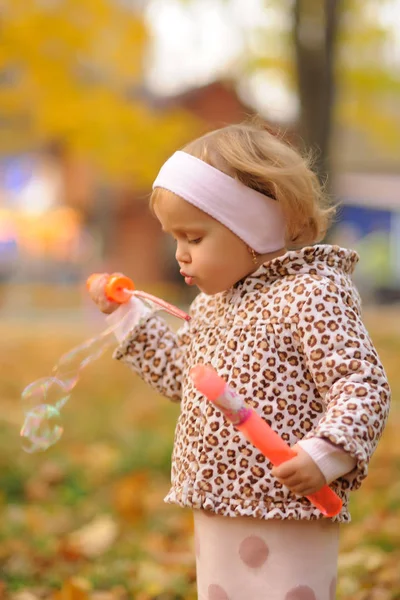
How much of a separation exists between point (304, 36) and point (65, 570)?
14.4 ft

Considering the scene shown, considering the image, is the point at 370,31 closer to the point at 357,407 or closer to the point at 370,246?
the point at 357,407

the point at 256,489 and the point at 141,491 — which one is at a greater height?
the point at 141,491

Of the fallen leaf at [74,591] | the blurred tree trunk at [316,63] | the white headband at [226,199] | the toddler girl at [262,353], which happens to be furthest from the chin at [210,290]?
the blurred tree trunk at [316,63]

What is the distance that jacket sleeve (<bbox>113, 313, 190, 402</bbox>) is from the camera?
2.40m

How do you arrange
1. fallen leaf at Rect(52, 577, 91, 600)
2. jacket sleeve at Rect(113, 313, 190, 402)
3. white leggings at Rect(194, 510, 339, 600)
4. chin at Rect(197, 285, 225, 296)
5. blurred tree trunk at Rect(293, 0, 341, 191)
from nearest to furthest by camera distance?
1. white leggings at Rect(194, 510, 339, 600)
2. chin at Rect(197, 285, 225, 296)
3. jacket sleeve at Rect(113, 313, 190, 402)
4. fallen leaf at Rect(52, 577, 91, 600)
5. blurred tree trunk at Rect(293, 0, 341, 191)

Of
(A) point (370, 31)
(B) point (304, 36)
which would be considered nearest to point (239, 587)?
(B) point (304, 36)

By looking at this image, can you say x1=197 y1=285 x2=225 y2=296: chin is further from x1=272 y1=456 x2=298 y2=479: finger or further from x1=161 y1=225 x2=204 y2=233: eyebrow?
x1=272 y1=456 x2=298 y2=479: finger

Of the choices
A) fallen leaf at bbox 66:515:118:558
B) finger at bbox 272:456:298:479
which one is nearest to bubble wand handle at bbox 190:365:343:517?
finger at bbox 272:456:298:479

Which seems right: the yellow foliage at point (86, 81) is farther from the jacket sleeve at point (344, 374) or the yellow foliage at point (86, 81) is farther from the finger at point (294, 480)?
the finger at point (294, 480)

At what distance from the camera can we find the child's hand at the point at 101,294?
2.40 meters

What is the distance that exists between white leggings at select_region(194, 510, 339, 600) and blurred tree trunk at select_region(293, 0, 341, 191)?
455 centimetres

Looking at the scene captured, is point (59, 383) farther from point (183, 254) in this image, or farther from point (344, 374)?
point (344, 374)

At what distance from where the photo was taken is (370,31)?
8680mm

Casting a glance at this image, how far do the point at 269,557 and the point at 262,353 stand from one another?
0.46 m
